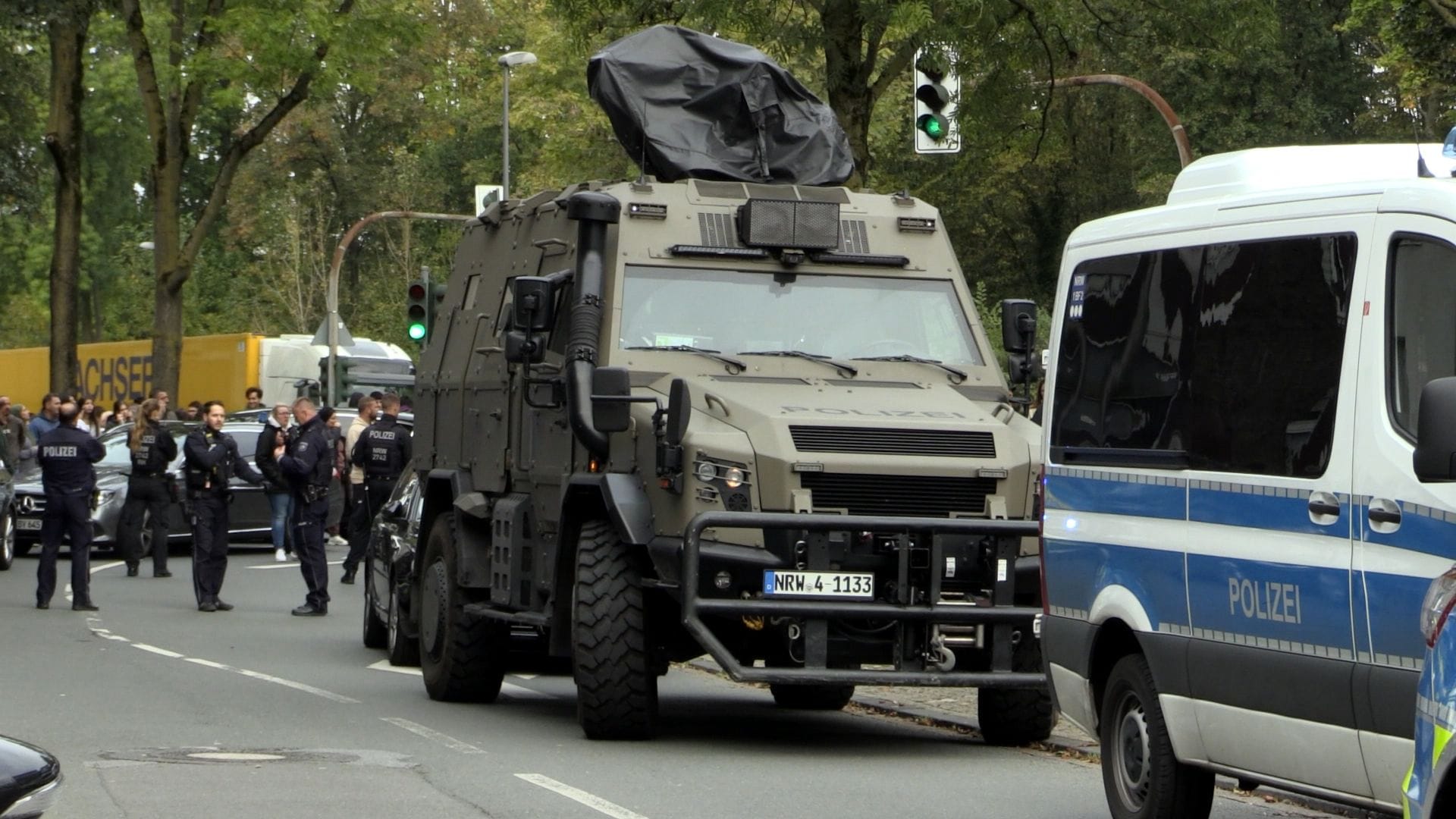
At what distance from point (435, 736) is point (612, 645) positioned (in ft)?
4.06

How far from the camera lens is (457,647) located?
43.4 ft

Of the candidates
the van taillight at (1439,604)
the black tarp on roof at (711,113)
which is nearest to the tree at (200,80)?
the black tarp on roof at (711,113)

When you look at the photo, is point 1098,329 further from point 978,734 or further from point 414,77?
point 414,77

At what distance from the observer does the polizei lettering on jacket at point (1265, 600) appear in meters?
7.11

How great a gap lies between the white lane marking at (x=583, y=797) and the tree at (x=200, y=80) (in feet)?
74.2

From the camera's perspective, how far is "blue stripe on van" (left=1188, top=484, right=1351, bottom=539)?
6.91 metres

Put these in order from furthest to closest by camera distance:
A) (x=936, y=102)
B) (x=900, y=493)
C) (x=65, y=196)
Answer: (x=65, y=196)
(x=936, y=102)
(x=900, y=493)

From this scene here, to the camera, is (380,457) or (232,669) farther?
(380,457)

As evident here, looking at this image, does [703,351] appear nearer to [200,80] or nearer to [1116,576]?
[1116,576]

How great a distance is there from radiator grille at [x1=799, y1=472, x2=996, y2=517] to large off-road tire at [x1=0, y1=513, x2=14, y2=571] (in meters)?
16.3

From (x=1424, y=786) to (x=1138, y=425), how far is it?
3.05 m

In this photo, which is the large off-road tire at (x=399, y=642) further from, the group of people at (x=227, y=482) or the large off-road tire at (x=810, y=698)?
the group of people at (x=227, y=482)

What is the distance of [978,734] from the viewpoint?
12477 millimetres

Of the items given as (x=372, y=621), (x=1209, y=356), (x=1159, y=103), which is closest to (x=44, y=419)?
(x=372, y=621)
